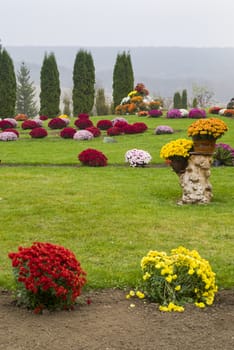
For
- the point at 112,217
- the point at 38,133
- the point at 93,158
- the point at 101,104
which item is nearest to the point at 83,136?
the point at 38,133

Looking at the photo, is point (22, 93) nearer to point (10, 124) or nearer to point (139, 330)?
point (10, 124)

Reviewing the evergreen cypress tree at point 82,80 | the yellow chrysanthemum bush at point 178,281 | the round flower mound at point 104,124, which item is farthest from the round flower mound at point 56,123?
the yellow chrysanthemum bush at point 178,281

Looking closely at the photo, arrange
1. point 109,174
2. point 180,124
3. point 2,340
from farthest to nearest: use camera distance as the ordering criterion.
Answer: point 180,124 → point 109,174 → point 2,340

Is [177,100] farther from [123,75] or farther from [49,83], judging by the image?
[49,83]

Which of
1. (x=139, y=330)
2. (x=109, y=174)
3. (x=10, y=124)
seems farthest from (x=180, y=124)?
(x=139, y=330)

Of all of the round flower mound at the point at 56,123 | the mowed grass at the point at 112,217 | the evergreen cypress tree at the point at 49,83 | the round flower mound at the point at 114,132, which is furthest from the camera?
the evergreen cypress tree at the point at 49,83

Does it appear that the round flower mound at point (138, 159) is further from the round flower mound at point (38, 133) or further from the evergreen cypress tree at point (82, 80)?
the evergreen cypress tree at point (82, 80)

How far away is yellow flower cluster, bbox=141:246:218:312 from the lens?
6.15m

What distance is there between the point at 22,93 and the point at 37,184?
73429 mm

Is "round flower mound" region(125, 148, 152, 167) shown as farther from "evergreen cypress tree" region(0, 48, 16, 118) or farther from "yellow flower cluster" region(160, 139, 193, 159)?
"evergreen cypress tree" region(0, 48, 16, 118)

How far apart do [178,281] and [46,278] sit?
5.21 feet

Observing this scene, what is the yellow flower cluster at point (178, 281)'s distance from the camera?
6.15 metres

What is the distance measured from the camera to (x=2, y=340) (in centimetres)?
511

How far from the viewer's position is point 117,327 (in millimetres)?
5480
